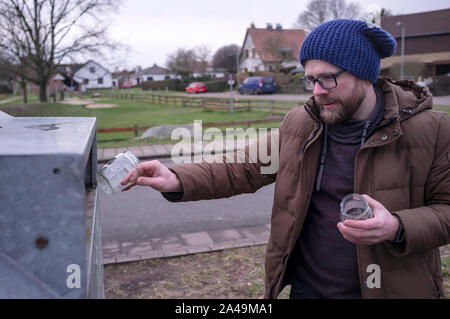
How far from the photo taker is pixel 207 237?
5344mm

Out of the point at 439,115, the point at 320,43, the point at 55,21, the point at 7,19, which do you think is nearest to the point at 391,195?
the point at 439,115

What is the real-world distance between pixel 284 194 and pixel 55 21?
2732cm

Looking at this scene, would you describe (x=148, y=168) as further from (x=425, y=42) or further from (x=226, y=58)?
(x=226, y=58)

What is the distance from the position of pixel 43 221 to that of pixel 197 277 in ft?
10.9

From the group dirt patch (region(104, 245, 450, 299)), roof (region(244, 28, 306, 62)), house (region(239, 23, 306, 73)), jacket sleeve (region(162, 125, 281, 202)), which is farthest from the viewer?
roof (region(244, 28, 306, 62))

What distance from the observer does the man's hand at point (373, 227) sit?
162 cm

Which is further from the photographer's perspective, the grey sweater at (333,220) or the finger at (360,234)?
the grey sweater at (333,220)

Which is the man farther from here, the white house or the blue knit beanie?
the white house

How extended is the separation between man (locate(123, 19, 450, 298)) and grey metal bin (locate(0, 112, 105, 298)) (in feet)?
2.86

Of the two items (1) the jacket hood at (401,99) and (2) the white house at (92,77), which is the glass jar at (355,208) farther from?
(2) the white house at (92,77)

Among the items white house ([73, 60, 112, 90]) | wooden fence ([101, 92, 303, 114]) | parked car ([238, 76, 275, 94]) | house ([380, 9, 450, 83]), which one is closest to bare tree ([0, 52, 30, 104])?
wooden fence ([101, 92, 303, 114])

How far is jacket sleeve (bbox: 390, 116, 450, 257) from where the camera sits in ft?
5.69

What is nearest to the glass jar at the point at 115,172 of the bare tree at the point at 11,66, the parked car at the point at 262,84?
the bare tree at the point at 11,66
